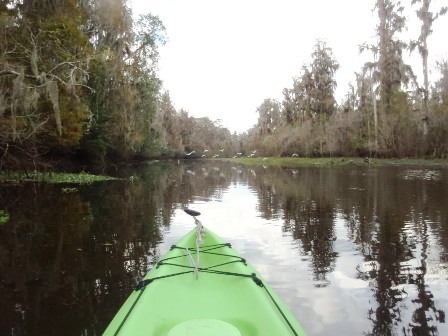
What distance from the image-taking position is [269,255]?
6871mm

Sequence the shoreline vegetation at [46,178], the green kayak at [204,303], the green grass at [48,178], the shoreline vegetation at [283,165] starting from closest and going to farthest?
1. the green kayak at [204,303]
2. the shoreline vegetation at [46,178]
3. the green grass at [48,178]
4. the shoreline vegetation at [283,165]

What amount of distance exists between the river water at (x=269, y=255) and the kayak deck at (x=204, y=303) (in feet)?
2.75

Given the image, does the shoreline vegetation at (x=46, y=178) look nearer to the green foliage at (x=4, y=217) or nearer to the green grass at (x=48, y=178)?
the green grass at (x=48, y=178)

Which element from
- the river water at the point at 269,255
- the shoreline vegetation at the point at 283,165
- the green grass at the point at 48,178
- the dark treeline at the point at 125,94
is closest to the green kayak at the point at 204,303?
the river water at the point at 269,255

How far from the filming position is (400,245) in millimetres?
7293

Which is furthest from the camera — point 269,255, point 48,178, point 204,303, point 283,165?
point 283,165

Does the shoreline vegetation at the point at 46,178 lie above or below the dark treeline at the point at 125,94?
below

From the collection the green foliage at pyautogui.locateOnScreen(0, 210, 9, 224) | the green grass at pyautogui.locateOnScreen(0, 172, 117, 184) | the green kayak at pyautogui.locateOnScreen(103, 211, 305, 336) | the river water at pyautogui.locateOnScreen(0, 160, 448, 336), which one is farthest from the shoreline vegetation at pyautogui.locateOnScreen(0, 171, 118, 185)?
the green kayak at pyautogui.locateOnScreen(103, 211, 305, 336)

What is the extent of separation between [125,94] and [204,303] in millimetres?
25579

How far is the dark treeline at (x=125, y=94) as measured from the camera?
13828 millimetres

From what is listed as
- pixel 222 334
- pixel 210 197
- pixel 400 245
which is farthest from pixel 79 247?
pixel 210 197

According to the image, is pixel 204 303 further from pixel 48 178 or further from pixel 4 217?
pixel 48 178

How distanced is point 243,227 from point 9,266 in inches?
193

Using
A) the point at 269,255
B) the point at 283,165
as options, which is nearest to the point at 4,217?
the point at 269,255
